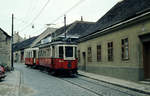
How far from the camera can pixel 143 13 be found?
1573cm

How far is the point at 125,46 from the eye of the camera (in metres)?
18.4

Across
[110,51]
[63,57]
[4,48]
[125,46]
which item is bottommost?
[63,57]

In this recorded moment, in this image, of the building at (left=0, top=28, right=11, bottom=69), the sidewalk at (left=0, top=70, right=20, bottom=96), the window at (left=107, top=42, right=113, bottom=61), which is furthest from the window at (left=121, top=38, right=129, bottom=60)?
the building at (left=0, top=28, right=11, bottom=69)

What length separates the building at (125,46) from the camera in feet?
53.0

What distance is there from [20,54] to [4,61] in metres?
43.7

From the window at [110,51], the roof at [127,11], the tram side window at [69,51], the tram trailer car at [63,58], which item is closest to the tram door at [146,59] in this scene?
the roof at [127,11]

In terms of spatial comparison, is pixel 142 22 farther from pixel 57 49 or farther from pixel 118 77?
pixel 57 49

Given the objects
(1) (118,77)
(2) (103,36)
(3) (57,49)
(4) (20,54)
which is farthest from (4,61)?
(4) (20,54)

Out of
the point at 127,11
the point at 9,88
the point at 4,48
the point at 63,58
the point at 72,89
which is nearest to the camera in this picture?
the point at 72,89

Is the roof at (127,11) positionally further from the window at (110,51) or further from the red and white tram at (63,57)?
the red and white tram at (63,57)

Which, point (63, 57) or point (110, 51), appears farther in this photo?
point (63, 57)

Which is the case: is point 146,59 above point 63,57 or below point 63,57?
below

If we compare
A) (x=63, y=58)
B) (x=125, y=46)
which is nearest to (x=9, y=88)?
(x=63, y=58)

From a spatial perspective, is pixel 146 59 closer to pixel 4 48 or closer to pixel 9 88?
pixel 9 88
